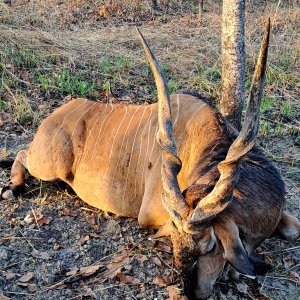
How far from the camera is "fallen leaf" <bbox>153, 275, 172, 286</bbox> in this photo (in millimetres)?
3229

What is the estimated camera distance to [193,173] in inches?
130

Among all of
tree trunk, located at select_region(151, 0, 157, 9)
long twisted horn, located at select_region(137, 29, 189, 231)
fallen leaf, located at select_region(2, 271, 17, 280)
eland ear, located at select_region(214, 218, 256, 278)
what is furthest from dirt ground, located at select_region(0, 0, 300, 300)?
long twisted horn, located at select_region(137, 29, 189, 231)

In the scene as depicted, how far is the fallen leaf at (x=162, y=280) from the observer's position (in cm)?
323

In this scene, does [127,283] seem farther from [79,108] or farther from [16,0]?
[16,0]

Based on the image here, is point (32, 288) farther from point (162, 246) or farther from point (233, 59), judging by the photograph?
point (233, 59)

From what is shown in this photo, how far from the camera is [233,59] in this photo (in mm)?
4898

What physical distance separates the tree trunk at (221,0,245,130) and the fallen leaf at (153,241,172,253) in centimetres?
180

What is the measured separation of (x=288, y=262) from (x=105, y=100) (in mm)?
3178

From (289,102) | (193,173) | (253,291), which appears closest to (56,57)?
(289,102)

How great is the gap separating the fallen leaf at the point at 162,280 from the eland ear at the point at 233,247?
606 millimetres

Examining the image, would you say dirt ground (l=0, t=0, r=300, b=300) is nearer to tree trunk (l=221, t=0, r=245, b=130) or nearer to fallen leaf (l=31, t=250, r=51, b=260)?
fallen leaf (l=31, t=250, r=51, b=260)

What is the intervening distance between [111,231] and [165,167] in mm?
1046

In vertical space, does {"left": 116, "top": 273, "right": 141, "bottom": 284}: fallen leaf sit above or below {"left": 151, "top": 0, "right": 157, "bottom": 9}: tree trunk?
below

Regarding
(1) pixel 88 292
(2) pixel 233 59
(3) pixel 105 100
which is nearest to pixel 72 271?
(1) pixel 88 292
